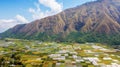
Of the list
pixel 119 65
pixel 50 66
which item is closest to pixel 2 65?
pixel 50 66

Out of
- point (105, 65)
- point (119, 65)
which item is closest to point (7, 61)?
point (105, 65)

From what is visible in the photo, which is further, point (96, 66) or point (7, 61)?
point (7, 61)

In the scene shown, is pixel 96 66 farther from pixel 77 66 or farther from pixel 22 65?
pixel 22 65

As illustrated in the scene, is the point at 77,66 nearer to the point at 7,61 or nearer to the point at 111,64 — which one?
the point at 111,64

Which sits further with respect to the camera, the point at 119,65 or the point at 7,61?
the point at 7,61

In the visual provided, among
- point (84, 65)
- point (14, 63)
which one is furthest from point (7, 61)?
point (84, 65)

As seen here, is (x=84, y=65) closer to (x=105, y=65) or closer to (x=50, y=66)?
(x=105, y=65)

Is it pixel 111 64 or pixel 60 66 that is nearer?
pixel 60 66
